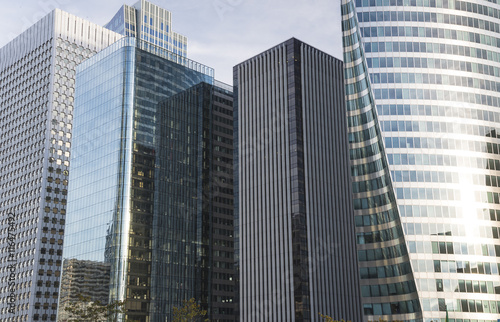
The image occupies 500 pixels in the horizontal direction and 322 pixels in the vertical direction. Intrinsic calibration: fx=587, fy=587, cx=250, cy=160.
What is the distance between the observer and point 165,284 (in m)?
134

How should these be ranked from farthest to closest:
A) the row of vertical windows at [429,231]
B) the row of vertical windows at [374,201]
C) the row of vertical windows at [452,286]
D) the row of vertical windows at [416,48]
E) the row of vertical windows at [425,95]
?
the row of vertical windows at [416,48], the row of vertical windows at [425,95], the row of vertical windows at [374,201], the row of vertical windows at [429,231], the row of vertical windows at [452,286]

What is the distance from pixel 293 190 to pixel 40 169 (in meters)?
101

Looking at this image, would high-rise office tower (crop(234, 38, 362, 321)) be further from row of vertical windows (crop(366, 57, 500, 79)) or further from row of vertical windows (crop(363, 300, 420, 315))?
row of vertical windows (crop(366, 57, 500, 79))

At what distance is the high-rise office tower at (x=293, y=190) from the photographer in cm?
10881

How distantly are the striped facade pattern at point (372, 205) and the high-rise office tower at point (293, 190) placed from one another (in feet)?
12.7

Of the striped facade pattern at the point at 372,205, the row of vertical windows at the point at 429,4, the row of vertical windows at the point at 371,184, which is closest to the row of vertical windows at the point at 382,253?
the striped facade pattern at the point at 372,205

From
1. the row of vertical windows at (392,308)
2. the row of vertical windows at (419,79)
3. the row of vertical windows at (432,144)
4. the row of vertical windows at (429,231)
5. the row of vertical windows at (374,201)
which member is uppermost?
the row of vertical windows at (419,79)

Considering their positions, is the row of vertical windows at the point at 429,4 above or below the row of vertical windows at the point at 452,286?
above

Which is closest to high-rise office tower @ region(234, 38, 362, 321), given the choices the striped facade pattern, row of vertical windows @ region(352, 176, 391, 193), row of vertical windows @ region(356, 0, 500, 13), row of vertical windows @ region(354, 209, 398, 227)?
row of vertical windows @ region(352, 176, 391, 193)

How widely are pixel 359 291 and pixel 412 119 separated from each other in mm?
35044

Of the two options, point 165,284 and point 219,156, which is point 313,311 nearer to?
point 165,284

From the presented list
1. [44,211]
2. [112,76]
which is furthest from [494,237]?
[44,211]

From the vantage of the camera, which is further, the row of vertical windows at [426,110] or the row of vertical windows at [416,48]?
the row of vertical windows at [416,48]

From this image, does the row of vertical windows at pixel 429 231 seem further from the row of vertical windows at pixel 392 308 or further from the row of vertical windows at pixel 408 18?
the row of vertical windows at pixel 408 18
